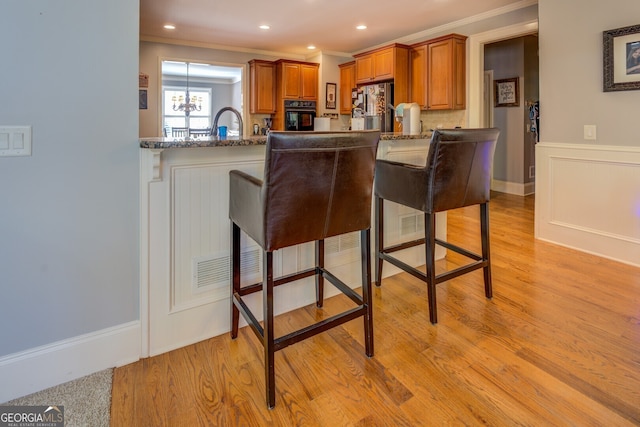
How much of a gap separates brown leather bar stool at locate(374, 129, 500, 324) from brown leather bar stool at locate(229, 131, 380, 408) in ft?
1.62

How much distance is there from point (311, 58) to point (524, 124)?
3806 millimetres

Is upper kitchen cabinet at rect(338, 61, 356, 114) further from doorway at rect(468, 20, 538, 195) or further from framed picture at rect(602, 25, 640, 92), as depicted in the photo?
framed picture at rect(602, 25, 640, 92)

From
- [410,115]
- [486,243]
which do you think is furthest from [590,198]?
[410,115]

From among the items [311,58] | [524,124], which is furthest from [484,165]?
[311,58]

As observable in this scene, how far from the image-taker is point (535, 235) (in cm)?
360

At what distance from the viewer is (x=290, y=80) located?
20.3 feet

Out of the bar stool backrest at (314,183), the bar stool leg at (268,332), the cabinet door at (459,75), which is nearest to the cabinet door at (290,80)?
the cabinet door at (459,75)

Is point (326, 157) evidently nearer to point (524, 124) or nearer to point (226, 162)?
point (226, 162)

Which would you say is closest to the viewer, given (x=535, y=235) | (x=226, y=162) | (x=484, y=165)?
(x=226, y=162)

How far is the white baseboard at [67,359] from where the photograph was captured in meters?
1.45

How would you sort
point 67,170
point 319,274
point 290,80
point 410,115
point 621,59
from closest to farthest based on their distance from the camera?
1. point 67,170
2. point 319,274
3. point 410,115
4. point 621,59
5. point 290,80

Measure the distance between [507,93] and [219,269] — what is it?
583 centimetres

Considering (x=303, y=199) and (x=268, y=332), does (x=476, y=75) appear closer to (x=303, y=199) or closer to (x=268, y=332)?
(x=303, y=199)

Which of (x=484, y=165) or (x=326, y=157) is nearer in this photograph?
(x=326, y=157)
